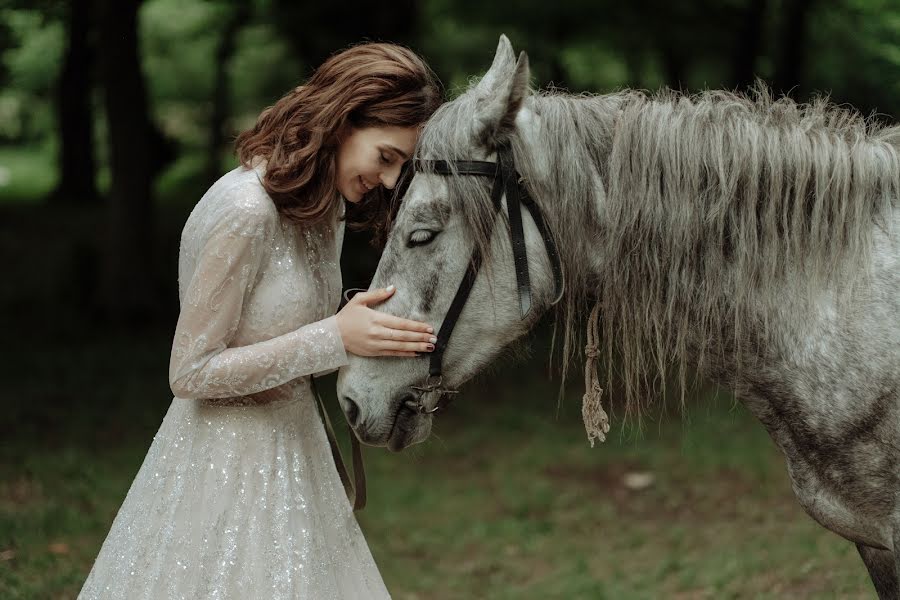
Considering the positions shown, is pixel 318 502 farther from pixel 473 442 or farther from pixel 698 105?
pixel 473 442

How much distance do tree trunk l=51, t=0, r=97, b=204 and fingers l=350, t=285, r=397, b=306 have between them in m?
16.5

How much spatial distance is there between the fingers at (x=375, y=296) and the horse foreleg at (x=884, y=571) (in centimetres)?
152

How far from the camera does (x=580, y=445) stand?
25.3 feet

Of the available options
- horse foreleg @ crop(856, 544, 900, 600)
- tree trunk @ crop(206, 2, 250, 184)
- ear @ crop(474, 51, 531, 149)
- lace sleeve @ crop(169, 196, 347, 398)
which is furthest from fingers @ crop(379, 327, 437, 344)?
tree trunk @ crop(206, 2, 250, 184)

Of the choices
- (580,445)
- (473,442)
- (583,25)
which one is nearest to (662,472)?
(580,445)

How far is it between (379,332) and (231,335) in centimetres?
40

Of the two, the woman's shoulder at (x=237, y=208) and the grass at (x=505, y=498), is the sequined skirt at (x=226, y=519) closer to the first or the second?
the woman's shoulder at (x=237, y=208)

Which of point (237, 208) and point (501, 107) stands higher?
point (501, 107)

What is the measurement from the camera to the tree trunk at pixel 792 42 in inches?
389

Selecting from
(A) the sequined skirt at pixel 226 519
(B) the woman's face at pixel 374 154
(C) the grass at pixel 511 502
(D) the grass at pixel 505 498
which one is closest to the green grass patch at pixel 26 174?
(D) the grass at pixel 505 498

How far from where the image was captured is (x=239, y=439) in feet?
8.73

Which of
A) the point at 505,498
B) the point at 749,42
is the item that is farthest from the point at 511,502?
the point at 749,42

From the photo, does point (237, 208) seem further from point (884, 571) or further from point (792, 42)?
point (792, 42)

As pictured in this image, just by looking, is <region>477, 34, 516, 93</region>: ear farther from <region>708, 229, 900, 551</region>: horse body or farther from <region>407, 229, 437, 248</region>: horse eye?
<region>708, 229, 900, 551</region>: horse body
